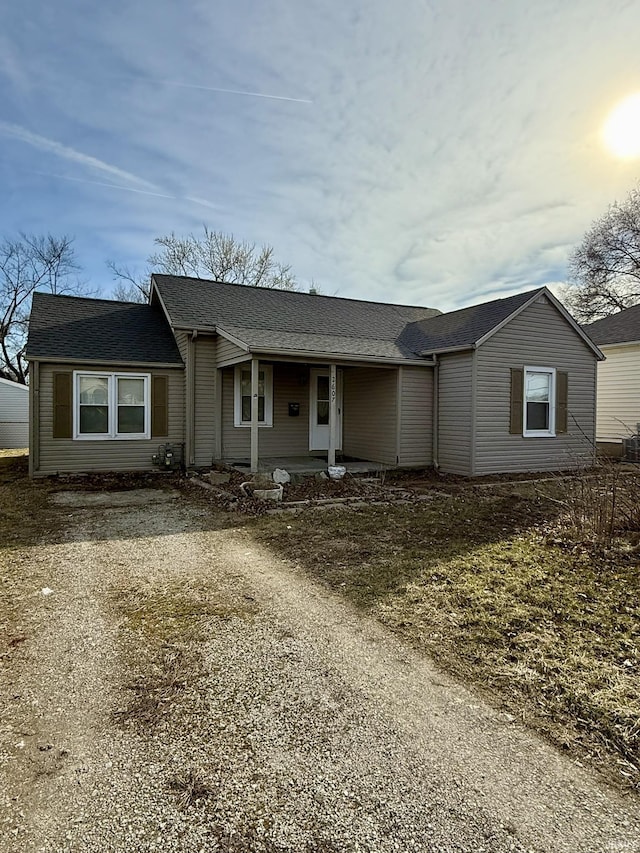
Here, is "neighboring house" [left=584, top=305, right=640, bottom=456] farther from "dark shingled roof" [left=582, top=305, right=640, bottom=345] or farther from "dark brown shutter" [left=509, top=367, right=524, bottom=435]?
"dark brown shutter" [left=509, top=367, right=524, bottom=435]

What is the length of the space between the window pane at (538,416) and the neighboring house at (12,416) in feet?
63.4

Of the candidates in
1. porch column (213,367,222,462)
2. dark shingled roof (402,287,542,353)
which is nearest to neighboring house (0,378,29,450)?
porch column (213,367,222,462)

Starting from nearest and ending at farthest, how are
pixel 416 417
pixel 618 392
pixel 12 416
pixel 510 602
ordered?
pixel 510 602 < pixel 416 417 < pixel 618 392 < pixel 12 416

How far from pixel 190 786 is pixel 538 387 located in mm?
11644

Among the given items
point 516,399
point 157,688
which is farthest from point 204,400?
point 157,688

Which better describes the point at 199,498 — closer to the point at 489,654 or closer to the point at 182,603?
the point at 182,603

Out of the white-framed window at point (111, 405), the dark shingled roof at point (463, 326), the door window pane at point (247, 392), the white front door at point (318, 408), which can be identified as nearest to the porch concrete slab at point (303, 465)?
the white front door at point (318, 408)

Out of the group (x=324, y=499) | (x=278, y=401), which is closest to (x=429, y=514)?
(x=324, y=499)

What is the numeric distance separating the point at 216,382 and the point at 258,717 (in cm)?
964

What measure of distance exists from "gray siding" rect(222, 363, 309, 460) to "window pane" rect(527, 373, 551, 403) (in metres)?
5.46

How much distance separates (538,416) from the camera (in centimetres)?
1191

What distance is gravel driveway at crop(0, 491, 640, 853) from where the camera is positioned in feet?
6.10

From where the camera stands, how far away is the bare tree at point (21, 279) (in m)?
29.3

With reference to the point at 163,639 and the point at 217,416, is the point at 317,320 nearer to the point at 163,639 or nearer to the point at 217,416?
the point at 217,416
